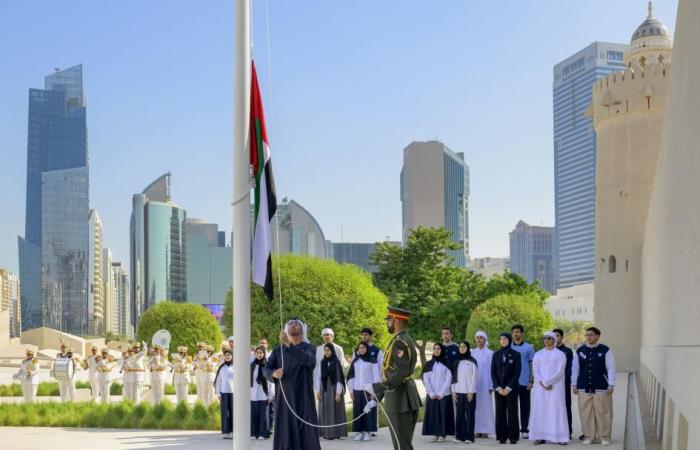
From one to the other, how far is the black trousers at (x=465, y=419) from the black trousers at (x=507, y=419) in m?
0.39

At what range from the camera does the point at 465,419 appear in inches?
541

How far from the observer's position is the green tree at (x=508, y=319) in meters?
37.9

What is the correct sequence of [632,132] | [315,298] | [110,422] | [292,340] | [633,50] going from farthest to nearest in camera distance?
[633,50] < [632,132] < [315,298] < [110,422] < [292,340]

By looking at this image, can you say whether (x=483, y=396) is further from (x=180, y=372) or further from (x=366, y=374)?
(x=180, y=372)

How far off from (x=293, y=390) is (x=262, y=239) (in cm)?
350

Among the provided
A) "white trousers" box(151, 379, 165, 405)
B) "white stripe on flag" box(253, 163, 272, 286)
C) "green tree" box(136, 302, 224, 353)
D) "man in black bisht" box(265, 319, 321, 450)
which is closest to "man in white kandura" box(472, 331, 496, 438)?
"man in black bisht" box(265, 319, 321, 450)

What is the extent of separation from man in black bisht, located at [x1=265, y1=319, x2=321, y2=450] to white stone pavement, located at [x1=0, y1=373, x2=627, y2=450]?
7.60 feet

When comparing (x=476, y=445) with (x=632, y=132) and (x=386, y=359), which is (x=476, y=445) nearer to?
(x=386, y=359)

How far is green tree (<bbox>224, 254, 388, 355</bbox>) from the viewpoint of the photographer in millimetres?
34000

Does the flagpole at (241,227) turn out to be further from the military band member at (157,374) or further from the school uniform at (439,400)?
the military band member at (157,374)

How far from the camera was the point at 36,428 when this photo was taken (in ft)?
55.1

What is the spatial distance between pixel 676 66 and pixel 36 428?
12720mm

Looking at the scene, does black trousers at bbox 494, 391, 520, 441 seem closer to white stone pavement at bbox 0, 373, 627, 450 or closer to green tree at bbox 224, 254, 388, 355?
white stone pavement at bbox 0, 373, 627, 450

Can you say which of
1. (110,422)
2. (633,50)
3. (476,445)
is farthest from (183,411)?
(633,50)
